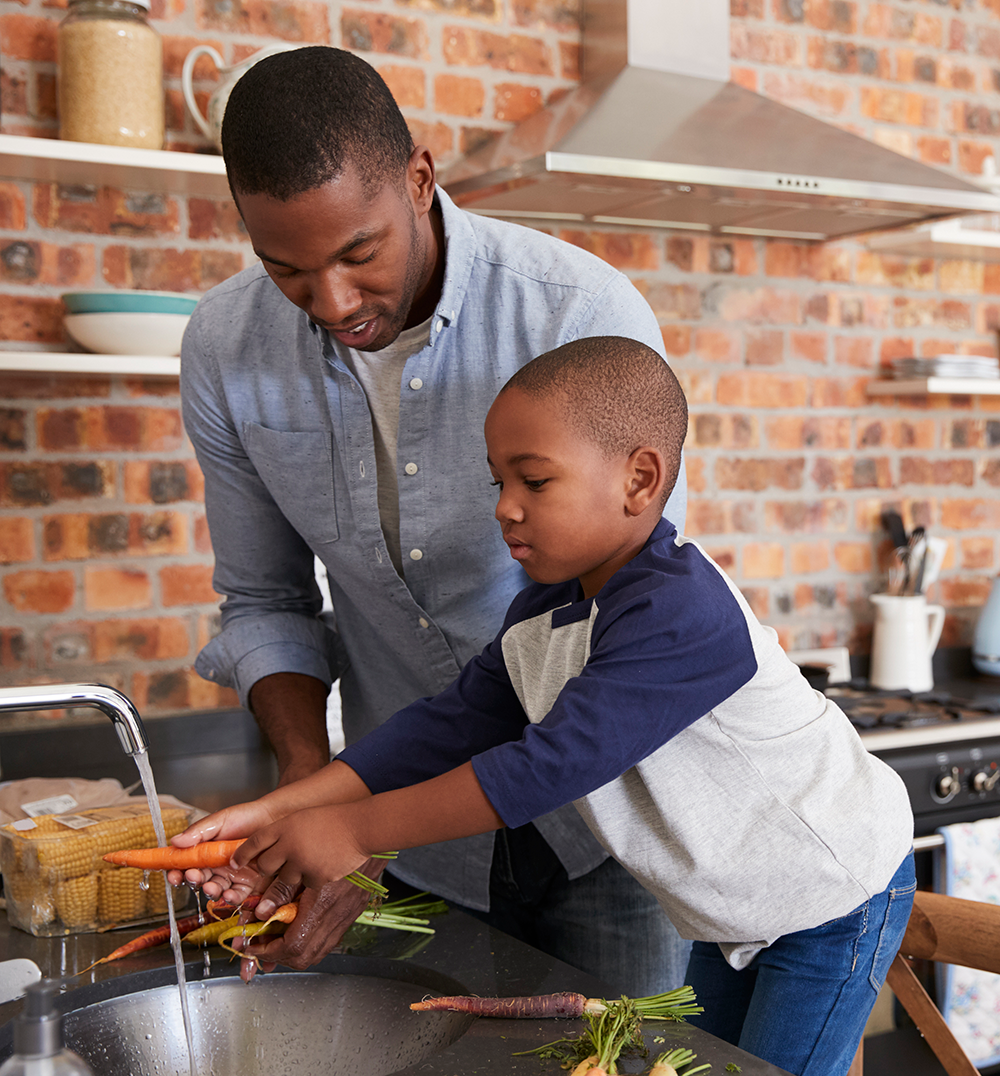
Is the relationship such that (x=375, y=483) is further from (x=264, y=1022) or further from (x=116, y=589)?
(x=116, y=589)

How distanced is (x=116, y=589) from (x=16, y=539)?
20 centimetres

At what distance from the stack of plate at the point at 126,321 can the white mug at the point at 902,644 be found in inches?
66.6

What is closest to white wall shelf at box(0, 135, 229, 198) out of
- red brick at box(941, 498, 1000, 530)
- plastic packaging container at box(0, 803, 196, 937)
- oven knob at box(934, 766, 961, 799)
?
plastic packaging container at box(0, 803, 196, 937)

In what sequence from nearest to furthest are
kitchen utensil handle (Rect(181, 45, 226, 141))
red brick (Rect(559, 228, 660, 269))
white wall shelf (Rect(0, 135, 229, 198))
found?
1. white wall shelf (Rect(0, 135, 229, 198))
2. kitchen utensil handle (Rect(181, 45, 226, 141))
3. red brick (Rect(559, 228, 660, 269))

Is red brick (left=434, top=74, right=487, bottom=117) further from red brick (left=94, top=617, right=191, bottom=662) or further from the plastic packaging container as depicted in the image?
the plastic packaging container

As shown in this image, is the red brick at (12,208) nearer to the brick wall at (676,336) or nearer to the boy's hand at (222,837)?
the brick wall at (676,336)

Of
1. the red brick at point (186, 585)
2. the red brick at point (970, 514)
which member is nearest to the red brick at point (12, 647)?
the red brick at point (186, 585)

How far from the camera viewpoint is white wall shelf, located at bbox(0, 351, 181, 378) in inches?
73.7

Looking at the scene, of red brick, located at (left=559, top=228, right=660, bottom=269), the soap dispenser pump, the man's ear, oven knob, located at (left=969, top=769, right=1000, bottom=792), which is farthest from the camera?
red brick, located at (left=559, top=228, right=660, bottom=269)

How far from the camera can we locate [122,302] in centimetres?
191

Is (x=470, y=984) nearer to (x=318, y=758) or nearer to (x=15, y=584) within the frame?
(x=318, y=758)

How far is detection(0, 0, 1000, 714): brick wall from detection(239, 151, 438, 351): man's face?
47.0 inches

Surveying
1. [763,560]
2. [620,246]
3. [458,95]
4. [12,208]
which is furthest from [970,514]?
[12,208]

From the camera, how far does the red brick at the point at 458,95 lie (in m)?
2.35
